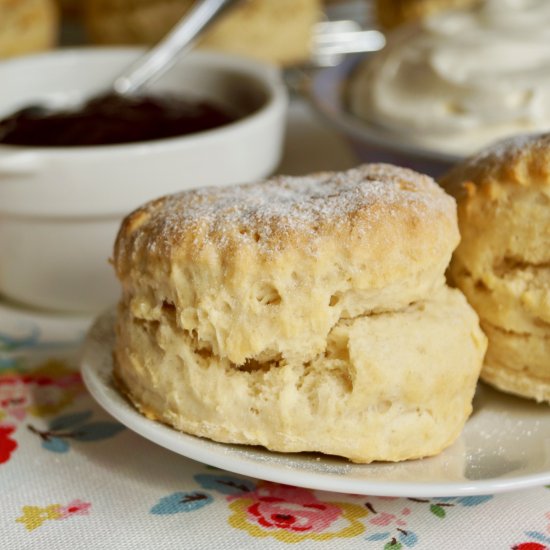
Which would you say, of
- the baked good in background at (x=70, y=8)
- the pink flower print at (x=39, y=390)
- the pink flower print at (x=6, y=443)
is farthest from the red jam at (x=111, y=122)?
the baked good in background at (x=70, y=8)

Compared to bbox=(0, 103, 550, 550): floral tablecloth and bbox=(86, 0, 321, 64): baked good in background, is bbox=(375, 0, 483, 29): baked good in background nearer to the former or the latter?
bbox=(86, 0, 321, 64): baked good in background

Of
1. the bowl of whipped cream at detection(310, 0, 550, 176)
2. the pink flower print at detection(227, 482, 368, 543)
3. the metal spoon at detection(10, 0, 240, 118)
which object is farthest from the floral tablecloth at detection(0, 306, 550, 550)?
the metal spoon at detection(10, 0, 240, 118)

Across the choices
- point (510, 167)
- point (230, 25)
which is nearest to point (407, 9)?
point (230, 25)

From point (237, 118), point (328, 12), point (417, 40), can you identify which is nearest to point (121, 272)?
point (237, 118)

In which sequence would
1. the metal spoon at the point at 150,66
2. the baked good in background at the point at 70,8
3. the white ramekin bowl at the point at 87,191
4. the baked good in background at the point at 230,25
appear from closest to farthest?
1. the white ramekin bowl at the point at 87,191
2. the metal spoon at the point at 150,66
3. the baked good in background at the point at 230,25
4. the baked good in background at the point at 70,8

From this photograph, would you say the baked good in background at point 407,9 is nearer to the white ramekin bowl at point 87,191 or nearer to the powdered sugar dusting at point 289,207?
the white ramekin bowl at point 87,191

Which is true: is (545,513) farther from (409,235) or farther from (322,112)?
(322,112)

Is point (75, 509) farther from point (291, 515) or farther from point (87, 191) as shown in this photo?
point (87, 191)
